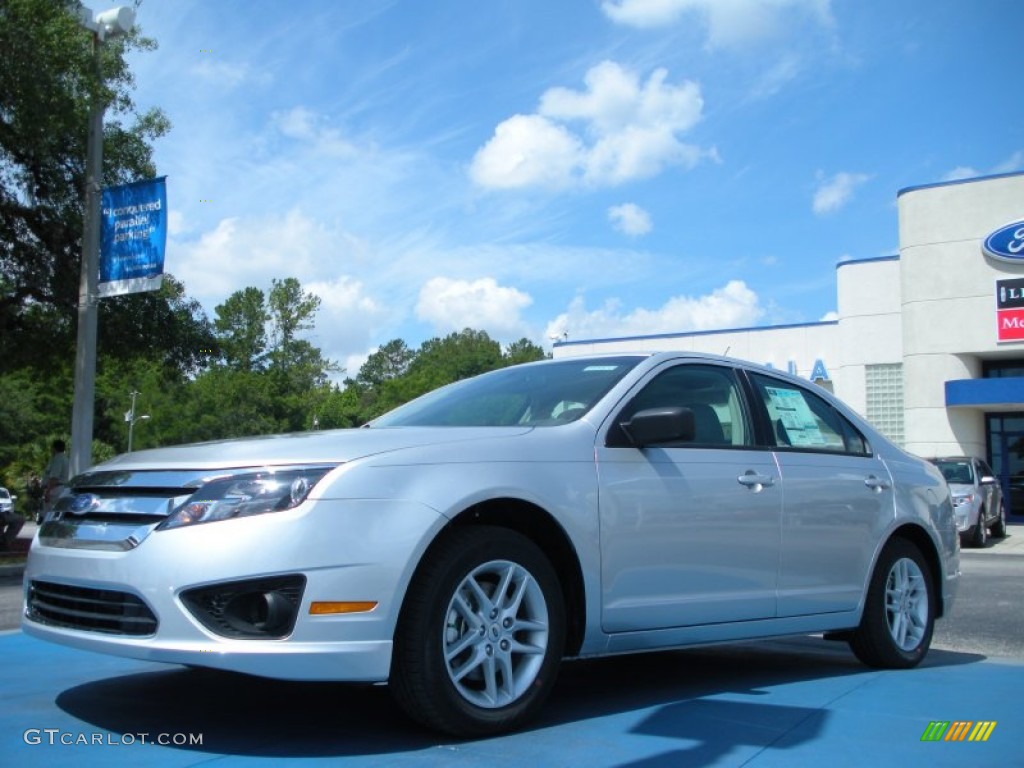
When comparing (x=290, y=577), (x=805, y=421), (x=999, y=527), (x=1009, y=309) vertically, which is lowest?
(x=999, y=527)

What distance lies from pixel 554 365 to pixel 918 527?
95.6 inches

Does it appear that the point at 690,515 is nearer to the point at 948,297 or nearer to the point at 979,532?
the point at 979,532

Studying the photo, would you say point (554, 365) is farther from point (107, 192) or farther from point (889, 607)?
point (107, 192)

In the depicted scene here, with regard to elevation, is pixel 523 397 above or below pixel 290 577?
above


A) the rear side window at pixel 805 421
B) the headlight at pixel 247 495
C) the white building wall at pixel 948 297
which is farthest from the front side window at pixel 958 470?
the headlight at pixel 247 495

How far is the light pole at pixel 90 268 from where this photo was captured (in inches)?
563

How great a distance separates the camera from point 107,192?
14539mm

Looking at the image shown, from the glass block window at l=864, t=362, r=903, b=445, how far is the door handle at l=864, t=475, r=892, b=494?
1028 inches

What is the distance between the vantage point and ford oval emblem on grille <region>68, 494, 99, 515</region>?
A: 4.11 m

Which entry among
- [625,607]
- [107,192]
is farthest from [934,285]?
[625,607]

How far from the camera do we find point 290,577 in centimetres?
359

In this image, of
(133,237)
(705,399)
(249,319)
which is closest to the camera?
(705,399)

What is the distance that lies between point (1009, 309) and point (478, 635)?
84.0 ft

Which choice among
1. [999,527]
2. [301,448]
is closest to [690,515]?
Result: [301,448]
